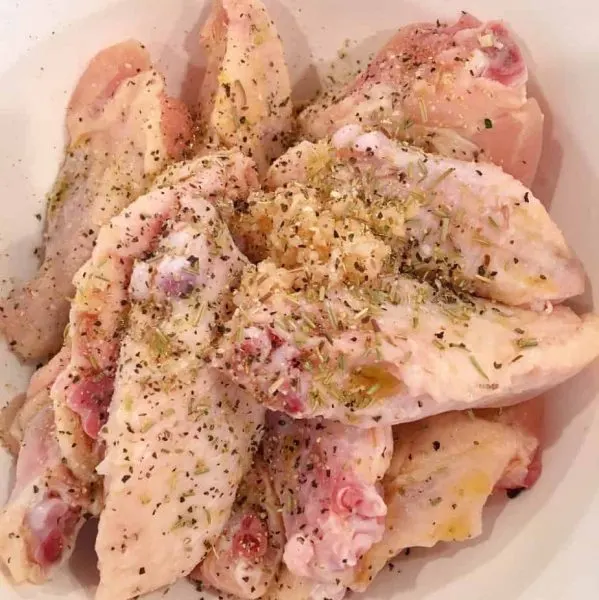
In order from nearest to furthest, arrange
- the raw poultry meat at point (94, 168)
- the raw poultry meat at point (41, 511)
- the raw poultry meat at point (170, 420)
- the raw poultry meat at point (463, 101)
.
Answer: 1. the raw poultry meat at point (170, 420)
2. the raw poultry meat at point (41, 511)
3. the raw poultry meat at point (463, 101)
4. the raw poultry meat at point (94, 168)

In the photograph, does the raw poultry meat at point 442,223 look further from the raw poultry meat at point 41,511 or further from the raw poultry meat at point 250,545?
the raw poultry meat at point 41,511

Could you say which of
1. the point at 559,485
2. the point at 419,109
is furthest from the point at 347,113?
the point at 559,485

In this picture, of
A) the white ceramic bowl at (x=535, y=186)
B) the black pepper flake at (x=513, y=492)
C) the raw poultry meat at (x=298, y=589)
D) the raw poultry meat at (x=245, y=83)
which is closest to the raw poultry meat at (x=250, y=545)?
the raw poultry meat at (x=298, y=589)

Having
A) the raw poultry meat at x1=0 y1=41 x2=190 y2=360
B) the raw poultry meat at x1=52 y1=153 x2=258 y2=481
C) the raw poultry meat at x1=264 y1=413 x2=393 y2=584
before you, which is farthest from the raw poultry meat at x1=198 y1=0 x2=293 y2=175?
the raw poultry meat at x1=264 y1=413 x2=393 y2=584

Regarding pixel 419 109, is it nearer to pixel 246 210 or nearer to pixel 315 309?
pixel 246 210

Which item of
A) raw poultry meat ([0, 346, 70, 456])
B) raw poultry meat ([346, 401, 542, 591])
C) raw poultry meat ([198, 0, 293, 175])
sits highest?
raw poultry meat ([198, 0, 293, 175])

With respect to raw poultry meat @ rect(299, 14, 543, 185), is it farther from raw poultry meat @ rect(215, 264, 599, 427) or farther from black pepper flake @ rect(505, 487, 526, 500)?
black pepper flake @ rect(505, 487, 526, 500)
